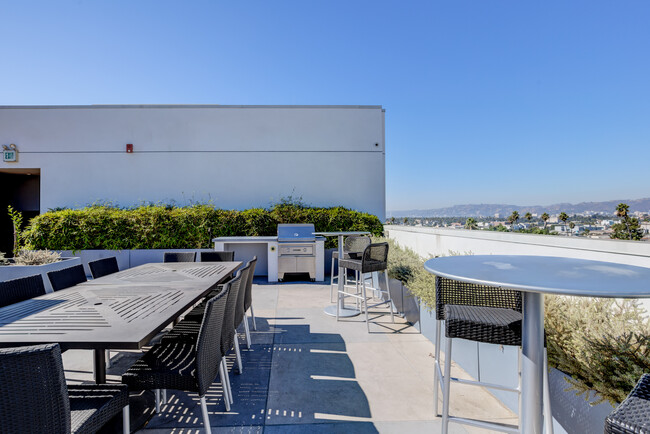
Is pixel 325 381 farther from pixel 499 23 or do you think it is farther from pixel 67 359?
pixel 499 23

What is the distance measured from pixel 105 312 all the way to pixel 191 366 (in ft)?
2.12

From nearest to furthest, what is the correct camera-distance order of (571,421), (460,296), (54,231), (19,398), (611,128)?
(19,398) < (571,421) < (460,296) < (54,231) < (611,128)

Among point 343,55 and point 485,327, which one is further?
point 343,55

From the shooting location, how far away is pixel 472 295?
230 cm

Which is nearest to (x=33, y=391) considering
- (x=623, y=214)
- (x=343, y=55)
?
(x=623, y=214)

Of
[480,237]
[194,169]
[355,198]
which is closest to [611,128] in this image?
[355,198]

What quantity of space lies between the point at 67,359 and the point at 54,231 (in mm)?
5492

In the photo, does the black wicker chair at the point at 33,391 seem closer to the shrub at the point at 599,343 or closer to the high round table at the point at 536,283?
the high round table at the point at 536,283

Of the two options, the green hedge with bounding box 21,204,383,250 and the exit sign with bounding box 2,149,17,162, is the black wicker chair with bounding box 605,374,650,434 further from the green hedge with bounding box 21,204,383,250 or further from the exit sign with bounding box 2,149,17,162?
the exit sign with bounding box 2,149,17,162

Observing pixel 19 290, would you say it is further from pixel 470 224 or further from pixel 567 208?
pixel 567 208

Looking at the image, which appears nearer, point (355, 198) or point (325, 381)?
point (325, 381)

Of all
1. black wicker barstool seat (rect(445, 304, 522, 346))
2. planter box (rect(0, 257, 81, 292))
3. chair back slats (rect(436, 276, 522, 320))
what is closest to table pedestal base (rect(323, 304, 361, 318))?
chair back slats (rect(436, 276, 522, 320))

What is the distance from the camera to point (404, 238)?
6.32 meters

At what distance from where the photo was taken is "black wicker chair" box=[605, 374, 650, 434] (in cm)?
77
